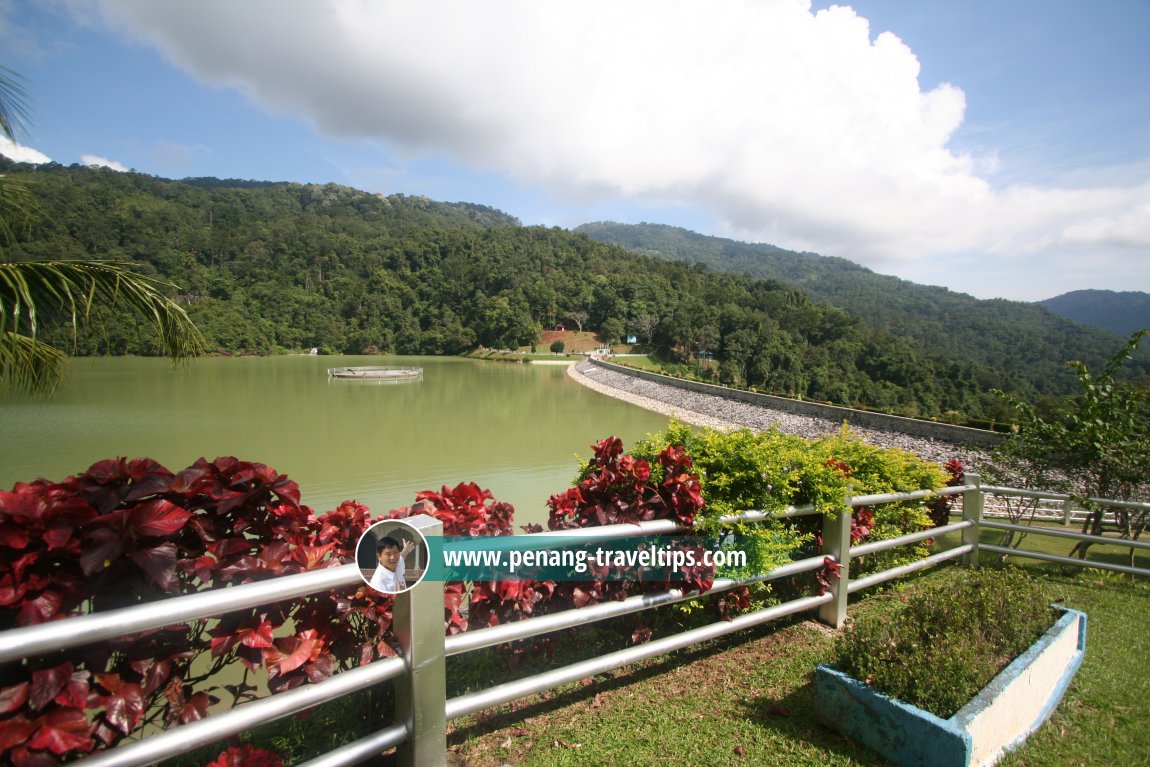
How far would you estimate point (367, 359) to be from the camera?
67.9 m

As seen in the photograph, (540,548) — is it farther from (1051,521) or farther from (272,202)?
(272,202)

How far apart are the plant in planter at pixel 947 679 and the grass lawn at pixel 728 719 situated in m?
0.11

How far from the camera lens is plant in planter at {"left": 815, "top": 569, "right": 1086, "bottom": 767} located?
184 centimetres

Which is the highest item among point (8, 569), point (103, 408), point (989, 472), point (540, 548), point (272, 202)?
point (272, 202)

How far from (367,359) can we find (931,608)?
7090cm

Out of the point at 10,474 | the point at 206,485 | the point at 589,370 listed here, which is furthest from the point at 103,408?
the point at 589,370

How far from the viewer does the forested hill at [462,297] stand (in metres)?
54.8

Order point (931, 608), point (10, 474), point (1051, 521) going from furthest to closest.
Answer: point (10, 474)
point (1051, 521)
point (931, 608)

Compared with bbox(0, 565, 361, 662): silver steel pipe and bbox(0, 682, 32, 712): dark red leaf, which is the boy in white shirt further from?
bbox(0, 682, 32, 712): dark red leaf

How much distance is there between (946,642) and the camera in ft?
6.65

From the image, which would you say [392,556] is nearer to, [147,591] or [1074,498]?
[147,591]

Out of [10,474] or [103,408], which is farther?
[103,408]

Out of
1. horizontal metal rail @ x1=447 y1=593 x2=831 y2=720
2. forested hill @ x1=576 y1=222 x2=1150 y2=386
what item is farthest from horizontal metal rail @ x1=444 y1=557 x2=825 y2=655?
forested hill @ x1=576 y1=222 x2=1150 y2=386

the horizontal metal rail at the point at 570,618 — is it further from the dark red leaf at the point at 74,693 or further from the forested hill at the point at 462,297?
the forested hill at the point at 462,297
